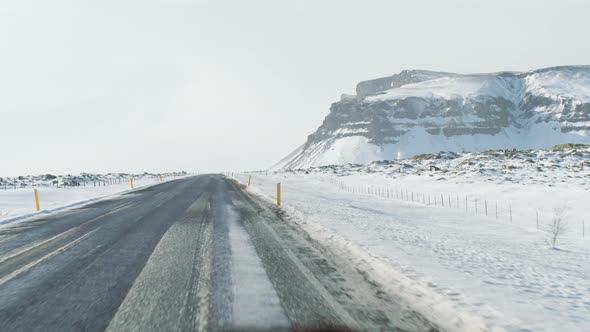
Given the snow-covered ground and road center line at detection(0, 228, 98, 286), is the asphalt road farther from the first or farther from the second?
the snow-covered ground

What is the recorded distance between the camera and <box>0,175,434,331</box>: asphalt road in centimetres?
417

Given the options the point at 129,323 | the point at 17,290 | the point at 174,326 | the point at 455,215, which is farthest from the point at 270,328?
the point at 455,215

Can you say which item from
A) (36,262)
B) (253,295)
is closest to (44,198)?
(36,262)

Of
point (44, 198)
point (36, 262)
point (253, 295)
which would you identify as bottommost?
point (253, 295)

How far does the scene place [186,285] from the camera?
5.44 meters

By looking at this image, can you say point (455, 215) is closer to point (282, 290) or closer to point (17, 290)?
point (282, 290)

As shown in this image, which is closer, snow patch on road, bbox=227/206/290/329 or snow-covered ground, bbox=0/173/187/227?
snow patch on road, bbox=227/206/290/329

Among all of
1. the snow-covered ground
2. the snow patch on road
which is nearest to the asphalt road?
the snow patch on road

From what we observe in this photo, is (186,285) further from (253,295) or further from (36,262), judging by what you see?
(36,262)

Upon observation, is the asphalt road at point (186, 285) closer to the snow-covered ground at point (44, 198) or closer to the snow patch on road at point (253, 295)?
the snow patch on road at point (253, 295)

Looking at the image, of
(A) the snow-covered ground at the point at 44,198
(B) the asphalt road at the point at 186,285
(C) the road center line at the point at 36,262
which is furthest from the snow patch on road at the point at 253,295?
(A) the snow-covered ground at the point at 44,198

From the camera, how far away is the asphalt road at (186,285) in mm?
4172

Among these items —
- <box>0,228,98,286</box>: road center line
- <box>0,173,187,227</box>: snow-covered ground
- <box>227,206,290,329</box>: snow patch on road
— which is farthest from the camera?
<box>0,173,187,227</box>: snow-covered ground

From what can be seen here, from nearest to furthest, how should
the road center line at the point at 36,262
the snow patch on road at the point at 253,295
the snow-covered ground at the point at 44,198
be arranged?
the snow patch on road at the point at 253,295 < the road center line at the point at 36,262 < the snow-covered ground at the point at 44,198
